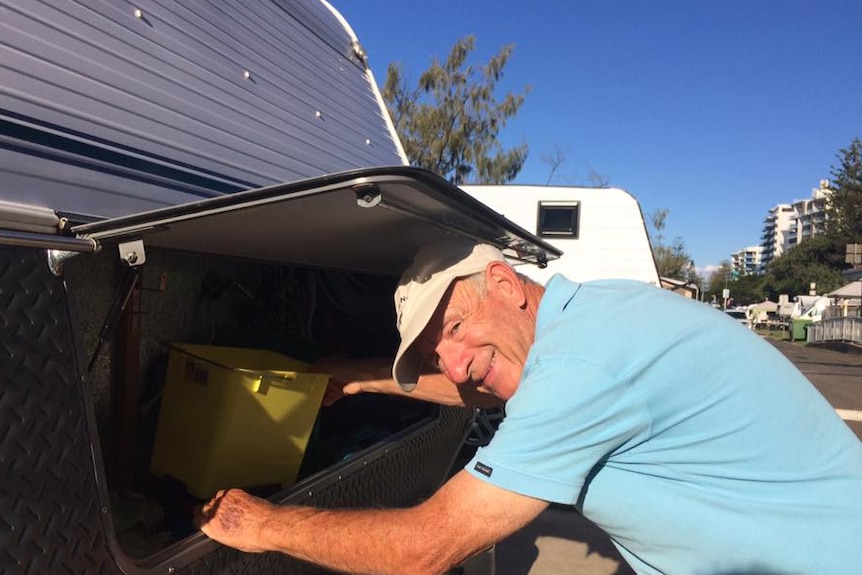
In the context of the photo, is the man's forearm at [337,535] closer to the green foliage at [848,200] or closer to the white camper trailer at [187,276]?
the white camper trailer at [187,276]

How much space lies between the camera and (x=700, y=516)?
63.0 inches

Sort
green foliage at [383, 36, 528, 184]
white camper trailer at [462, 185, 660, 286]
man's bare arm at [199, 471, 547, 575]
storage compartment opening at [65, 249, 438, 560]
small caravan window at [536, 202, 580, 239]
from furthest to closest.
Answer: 1. green foliage at [383, 36, 528, 184]
2. small caravan window at [536, 202, 580, 239]
3. white camper trailer at [462, 185, 660, 286]
4. storage compartment opening at [65, 249, 438, 560]
5. man's bare arm at [199, 471, 547, 575]

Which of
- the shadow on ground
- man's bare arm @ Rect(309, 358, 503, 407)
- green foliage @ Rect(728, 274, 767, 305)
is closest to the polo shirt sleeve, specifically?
man's bare arm @ Rect(309, 358, 503, 407)

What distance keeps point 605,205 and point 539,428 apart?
5.56 m

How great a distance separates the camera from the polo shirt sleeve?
4.99 feet

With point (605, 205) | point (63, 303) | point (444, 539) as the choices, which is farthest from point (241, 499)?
point (605, 205)

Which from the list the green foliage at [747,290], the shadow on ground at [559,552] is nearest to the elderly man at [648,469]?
the shadow on ground at [559,552]

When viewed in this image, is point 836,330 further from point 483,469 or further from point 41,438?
point 41,438

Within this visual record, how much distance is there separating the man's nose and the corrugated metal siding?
0.82 metres

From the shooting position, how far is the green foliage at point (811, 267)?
56688 millimetres

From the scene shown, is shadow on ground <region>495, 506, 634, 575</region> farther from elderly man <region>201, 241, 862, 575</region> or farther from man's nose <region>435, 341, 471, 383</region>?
elderly man <region>201, 241, 862, 575</region>

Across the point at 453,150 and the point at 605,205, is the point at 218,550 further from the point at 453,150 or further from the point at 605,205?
the point at 453,150

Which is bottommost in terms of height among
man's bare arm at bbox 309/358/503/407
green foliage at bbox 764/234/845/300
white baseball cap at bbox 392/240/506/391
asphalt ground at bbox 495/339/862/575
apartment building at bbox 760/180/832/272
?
asphalt ground at bbox 495/339/862/575

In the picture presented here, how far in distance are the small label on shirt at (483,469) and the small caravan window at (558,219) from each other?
5.52 metres
